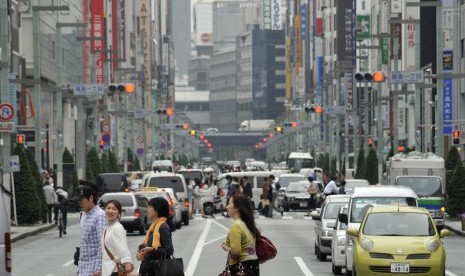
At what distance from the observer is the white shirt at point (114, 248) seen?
1536 centimetres

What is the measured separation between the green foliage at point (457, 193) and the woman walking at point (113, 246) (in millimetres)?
38335

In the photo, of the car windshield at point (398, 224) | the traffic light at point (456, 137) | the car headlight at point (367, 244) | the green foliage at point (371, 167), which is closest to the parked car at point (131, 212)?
the car windshield at point (398, 224)

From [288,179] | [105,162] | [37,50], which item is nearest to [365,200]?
[37,50]

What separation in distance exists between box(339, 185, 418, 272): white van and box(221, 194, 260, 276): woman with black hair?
10337 mm

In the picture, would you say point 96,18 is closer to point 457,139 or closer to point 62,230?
point 457,139

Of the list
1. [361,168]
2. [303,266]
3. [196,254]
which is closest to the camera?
[303,266]

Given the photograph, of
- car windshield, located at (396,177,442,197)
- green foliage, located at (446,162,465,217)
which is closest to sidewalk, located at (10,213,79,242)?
car windshield, located at (396,177,442,197)

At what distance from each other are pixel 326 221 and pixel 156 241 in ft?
55.4

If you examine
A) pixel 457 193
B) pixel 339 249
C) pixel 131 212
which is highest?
pixel 339 249

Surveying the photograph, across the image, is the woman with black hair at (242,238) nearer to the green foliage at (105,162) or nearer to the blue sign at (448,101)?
the green foliage at (105,162)

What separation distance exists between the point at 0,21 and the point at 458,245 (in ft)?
57.0

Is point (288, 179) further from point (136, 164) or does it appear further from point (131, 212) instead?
point (136, 164)

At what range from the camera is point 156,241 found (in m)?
14.8

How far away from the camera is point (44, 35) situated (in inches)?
4033
